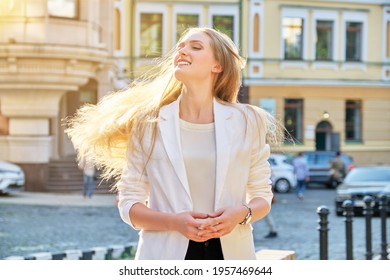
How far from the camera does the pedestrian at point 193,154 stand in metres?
2.74

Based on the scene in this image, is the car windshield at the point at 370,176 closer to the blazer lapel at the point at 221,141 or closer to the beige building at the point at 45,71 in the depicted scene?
the beige building at the point at 45,71

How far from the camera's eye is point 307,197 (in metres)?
18.4

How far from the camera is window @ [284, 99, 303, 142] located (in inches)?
846

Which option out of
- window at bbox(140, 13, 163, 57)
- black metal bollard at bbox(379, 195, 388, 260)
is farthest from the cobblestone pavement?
window at bbox(140, 13, 163, 57)

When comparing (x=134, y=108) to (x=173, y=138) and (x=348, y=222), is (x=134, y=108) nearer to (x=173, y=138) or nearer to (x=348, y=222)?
(x=173, y=138)

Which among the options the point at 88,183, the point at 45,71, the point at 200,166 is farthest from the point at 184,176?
the point at 45,71

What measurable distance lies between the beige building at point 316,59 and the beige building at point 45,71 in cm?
399

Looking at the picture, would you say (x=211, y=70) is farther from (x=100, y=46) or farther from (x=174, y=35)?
(x=174, y=35)

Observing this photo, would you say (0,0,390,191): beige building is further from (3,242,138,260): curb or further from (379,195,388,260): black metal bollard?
(3,242,138,260): curb

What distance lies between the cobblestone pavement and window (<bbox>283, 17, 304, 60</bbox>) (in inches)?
252

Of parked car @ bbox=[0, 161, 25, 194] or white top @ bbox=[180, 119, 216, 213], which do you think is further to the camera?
parked car @ bbox=[0, 161, 25, 194]

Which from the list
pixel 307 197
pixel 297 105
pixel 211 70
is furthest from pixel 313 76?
pixel 211 70

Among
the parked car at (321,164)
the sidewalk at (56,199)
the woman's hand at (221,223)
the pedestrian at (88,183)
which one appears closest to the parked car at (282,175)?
the parked car at (321,164)

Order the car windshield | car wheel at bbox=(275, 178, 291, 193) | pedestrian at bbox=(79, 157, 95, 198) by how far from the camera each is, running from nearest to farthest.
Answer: the car windshield → pedestrian at bbox=(79, 157, 95, 198) → car wheel at bbox=(275, 178, 291, 193)
